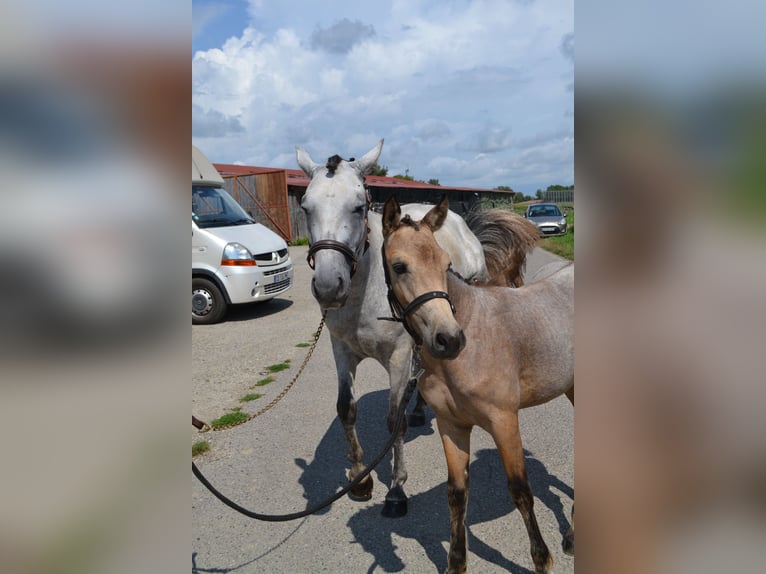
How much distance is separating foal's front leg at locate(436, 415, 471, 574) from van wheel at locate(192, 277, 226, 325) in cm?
772

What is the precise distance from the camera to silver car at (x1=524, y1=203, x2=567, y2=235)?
18.3m

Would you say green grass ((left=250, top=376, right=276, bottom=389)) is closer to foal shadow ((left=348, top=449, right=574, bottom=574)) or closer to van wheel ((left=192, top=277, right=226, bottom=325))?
foal shadow ((left=348, top=449, right=574, bottom=574))

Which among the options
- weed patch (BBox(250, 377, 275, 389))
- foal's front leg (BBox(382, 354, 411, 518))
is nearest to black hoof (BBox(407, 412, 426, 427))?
foal's front leg (BBox(382, 354, 411, 518))

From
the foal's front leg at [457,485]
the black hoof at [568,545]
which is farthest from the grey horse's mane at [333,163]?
the black hoof at [568,545]

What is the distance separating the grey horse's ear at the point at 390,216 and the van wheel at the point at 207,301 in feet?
25.5

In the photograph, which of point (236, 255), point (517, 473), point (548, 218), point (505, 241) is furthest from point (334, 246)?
point (548, 218)

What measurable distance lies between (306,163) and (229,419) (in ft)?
9.41

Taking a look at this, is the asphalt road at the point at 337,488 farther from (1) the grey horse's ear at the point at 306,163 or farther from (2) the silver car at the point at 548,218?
(2) the silver car at the point at 548,218

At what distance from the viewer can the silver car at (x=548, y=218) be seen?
18.3m
